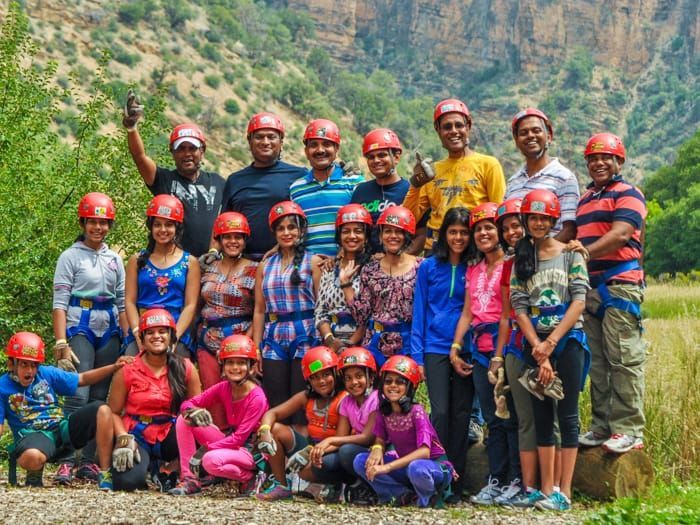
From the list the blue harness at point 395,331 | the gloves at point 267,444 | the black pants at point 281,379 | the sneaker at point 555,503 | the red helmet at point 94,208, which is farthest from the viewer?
the red helmet at point 94,208

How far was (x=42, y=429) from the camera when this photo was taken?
356 inches

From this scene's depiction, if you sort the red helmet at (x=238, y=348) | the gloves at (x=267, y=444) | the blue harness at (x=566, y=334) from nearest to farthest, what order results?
1. the blue harness at (x=566, y=334)
2. the gloves at (x=267, y=444)
3. the red helmet at (x=238, y=348)

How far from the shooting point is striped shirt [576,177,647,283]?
26.9ft

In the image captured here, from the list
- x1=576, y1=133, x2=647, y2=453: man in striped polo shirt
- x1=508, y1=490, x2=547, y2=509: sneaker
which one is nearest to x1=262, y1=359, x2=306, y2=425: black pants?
x1=508, y1=490, x2=547, y2=509: sneaker

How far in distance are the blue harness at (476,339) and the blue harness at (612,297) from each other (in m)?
0.88

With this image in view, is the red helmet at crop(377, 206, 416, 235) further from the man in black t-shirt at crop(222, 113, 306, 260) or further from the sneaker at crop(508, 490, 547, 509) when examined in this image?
the sneaker at crop(508, 490, 547, 509)

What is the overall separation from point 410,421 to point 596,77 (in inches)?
6081

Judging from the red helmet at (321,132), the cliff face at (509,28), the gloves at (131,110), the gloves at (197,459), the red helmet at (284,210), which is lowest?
the gloves at (197,459)

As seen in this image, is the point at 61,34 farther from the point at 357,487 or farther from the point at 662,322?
the point at 357,487

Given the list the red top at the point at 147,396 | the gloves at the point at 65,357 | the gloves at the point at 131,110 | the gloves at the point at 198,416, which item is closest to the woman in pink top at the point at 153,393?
the red top at the point at 147,396

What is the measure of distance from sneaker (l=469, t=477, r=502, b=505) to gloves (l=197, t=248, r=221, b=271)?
10.6ft

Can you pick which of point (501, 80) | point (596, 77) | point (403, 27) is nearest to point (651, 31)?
point (596, 77)

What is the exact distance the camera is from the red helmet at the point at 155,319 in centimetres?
872

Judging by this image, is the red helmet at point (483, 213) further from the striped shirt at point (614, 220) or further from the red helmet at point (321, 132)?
the red helmet at point (321, 132)
